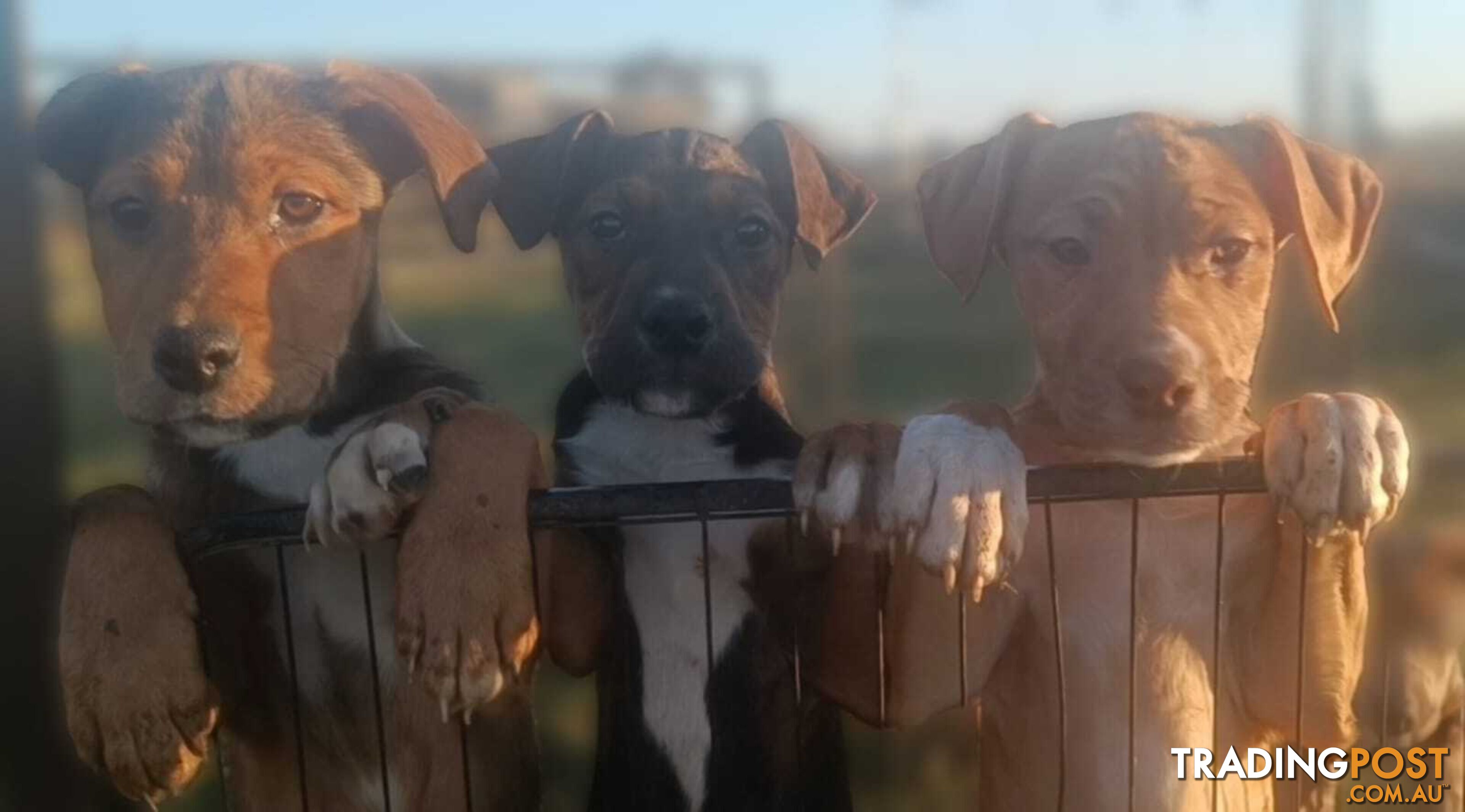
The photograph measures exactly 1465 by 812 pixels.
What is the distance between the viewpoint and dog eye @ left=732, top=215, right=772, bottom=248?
2908 mm

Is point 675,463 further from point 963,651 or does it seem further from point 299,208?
point 299,208

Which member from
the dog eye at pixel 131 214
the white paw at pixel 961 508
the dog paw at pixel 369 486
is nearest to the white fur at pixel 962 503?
the white paw at pixel 961 508

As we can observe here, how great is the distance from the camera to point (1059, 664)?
247 centimetres

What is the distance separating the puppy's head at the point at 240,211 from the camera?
227cm

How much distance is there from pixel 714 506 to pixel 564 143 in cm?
120

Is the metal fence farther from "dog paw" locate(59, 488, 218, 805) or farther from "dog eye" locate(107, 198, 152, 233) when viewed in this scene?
"dog eye" locate(107, 198, 152, 233)

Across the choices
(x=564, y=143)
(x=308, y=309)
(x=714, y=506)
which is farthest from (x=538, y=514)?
(x=564, y=143)

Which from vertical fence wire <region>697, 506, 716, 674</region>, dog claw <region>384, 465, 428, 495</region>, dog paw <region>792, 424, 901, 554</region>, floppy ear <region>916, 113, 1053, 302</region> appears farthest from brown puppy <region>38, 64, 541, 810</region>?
floppy ear <region>916, 113, 1053, 302</region>

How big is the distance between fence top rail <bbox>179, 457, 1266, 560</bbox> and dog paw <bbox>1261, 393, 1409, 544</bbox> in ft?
0.17

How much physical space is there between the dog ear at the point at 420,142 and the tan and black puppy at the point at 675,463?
23 cm

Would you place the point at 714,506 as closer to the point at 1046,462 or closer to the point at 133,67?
the point at 1046,462

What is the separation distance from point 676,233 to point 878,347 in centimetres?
136

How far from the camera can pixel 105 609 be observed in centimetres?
215

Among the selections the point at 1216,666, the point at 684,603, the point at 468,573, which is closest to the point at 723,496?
the point at 468,573
